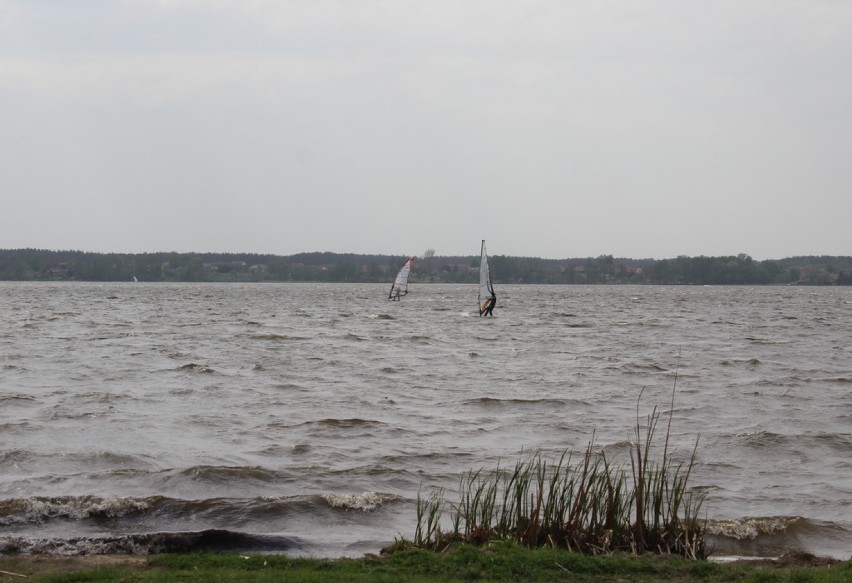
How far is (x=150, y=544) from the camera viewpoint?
1012 centimetres

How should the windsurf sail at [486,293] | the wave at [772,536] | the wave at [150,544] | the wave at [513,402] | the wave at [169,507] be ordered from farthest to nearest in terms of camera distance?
the windsurf sail at [486,293]
the wave at [513,402]
the wave at [169,507]
the wave at [772,536]
the wave at [150,544]

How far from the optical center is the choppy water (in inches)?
456

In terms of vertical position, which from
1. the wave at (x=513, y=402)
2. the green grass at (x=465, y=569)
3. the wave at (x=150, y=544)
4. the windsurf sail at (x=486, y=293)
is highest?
the windsurf sail at (x=486, y=293)

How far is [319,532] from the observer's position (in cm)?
1131

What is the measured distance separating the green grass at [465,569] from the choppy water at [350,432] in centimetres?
125

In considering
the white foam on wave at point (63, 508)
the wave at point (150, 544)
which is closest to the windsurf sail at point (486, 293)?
the white foam on wave at point (63, 508)

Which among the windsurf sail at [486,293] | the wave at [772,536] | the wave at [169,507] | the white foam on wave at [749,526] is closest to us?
the wave at [772,536]

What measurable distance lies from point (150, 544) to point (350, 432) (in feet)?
26.4

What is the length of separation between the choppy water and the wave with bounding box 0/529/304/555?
0.03m

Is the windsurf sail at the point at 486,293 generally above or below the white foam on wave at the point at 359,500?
above

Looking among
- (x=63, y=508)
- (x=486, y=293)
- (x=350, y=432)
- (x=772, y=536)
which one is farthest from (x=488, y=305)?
(x=63, y=508)

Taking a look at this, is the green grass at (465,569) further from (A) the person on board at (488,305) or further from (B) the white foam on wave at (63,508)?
(A) the person on board at (488,305)

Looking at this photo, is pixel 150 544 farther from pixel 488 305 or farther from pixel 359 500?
pixel 488 305

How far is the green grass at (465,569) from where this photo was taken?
8195mm
